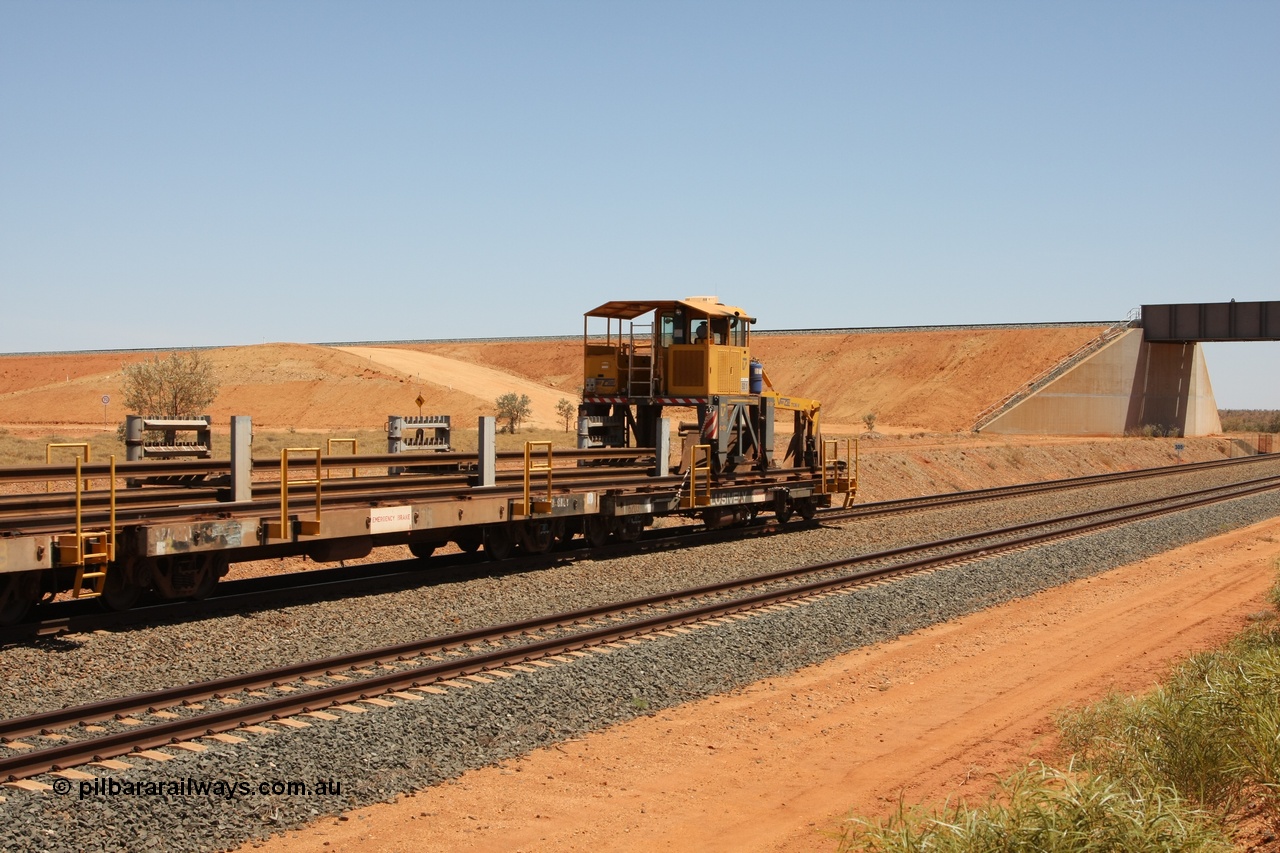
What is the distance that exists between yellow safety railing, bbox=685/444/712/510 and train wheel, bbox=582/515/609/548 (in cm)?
155

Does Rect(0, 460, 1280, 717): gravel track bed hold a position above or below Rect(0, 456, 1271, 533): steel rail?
below

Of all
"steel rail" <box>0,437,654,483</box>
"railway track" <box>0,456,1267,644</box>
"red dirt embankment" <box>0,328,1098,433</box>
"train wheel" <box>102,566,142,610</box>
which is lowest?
"railway track" <box>0,456,1267,644</box>

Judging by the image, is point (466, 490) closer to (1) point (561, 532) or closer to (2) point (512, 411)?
(1) point (561, 532)

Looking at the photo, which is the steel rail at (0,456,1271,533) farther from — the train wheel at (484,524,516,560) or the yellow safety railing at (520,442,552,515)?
the train wheel at (484,524,516,560)

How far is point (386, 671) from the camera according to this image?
33.2ft

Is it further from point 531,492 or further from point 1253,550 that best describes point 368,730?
point 1253,550

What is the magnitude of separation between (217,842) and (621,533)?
12.4 meters

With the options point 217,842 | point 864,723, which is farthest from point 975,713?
point 217,842

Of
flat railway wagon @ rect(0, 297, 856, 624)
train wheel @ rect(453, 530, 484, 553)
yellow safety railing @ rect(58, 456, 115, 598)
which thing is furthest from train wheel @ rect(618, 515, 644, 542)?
yellow safety railing @ rect(58, 456, 115, 598)

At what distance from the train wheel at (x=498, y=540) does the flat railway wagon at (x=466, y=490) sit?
0.02 meters

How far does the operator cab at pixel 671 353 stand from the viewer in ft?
65.3

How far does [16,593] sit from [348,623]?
3228mm

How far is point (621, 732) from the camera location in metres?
9.08

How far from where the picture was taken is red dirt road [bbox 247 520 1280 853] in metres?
6.91
